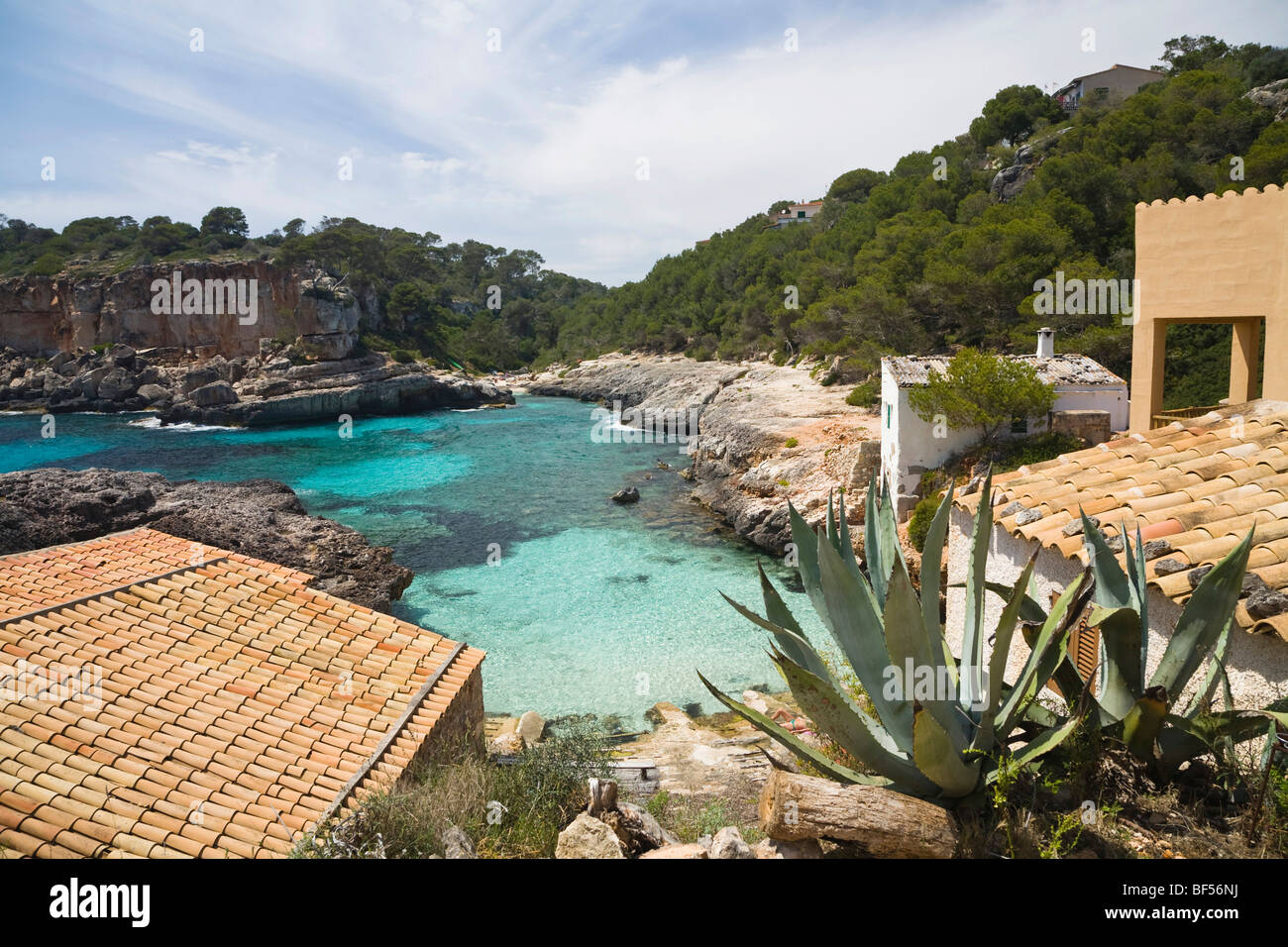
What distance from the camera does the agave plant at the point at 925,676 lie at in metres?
3.25

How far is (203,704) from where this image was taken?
639 cm

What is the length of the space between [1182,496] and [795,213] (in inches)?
3162

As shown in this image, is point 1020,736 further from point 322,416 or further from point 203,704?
point 322,416

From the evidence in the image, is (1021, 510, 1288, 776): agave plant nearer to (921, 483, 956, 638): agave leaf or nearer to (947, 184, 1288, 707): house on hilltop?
(947, 184, 1288, 707): house on hilltop

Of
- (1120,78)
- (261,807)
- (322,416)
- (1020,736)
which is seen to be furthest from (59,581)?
(1120,78)

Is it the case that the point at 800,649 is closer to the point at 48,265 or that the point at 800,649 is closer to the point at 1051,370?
the point at 1051,370

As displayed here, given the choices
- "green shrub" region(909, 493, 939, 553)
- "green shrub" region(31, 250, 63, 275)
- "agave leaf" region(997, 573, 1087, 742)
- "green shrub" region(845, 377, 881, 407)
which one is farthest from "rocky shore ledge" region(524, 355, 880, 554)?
"green shrub" region(31, 250, 63, 275)

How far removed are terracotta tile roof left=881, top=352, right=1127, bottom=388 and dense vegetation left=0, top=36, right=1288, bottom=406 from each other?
188 inches

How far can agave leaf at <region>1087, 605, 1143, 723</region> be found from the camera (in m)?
3.54

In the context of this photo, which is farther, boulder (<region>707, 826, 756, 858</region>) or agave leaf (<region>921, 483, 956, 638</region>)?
agave leaf (<region>921, 483, 956, 638</region>)

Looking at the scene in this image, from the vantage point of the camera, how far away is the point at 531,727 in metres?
10.5

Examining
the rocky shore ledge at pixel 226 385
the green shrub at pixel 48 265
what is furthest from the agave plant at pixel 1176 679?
the green shrub at pixel 48 265
